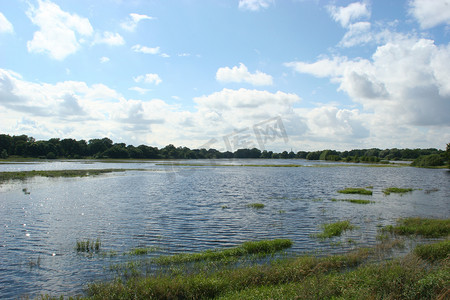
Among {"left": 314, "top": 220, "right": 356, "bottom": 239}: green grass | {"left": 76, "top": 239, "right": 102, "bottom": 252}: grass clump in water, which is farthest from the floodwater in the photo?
{"left": 314, "top": 220, "right": 356, "bottom": 239}: green grass

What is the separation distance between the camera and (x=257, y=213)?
31.6 meters

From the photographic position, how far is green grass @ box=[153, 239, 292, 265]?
16.9 metres

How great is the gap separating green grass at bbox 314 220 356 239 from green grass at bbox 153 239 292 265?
3714 millimetres

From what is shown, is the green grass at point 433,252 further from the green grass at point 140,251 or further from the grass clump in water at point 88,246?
the grass clump in water at point 88,246

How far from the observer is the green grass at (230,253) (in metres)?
16.9

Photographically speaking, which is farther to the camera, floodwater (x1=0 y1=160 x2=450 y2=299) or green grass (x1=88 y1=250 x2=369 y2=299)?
floodwater (x1=0 y1=160 x2=450 y2=299)

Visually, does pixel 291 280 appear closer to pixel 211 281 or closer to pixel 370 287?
pixel 370 287

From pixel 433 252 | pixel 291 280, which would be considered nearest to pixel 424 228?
pixel 433 252

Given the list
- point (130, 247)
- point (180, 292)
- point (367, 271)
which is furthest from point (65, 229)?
point (367, 271)

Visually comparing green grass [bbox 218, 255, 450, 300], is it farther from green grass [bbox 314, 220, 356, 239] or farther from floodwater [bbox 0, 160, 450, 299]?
green grass [bbox 314, 220, 356, 239]

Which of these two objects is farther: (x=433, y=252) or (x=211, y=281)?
(x=433, y=252)

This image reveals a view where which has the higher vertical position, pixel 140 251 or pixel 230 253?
pixel 230 253

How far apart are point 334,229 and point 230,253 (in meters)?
10.2

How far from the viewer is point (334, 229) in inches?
930
